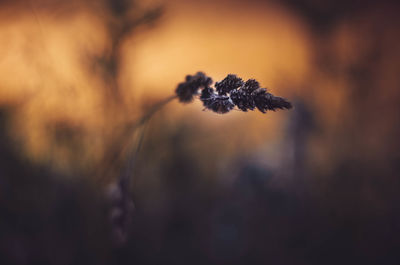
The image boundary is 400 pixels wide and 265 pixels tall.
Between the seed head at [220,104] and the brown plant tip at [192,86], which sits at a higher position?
the brown plant tip at [192,86]

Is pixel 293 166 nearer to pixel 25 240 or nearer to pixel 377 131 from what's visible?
pixel 377 131

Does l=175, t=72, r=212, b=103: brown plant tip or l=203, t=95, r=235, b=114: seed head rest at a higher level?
l=175, t=72, r=212, b=103: brown plant tip

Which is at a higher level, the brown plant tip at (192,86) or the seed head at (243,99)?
the brown plant tip at (192,86)

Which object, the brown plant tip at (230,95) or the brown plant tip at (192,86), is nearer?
the brown plant tip at (230,95)

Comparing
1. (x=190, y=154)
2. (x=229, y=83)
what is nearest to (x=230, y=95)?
(x=229, y=83)

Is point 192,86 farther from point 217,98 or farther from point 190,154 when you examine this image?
point 190,154

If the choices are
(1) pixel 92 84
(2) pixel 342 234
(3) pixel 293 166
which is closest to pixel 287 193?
(3) pixel 293 166

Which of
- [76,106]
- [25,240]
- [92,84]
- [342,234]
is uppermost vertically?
[92,84]

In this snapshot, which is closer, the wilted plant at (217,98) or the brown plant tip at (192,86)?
the wilted plant at (217,98)
